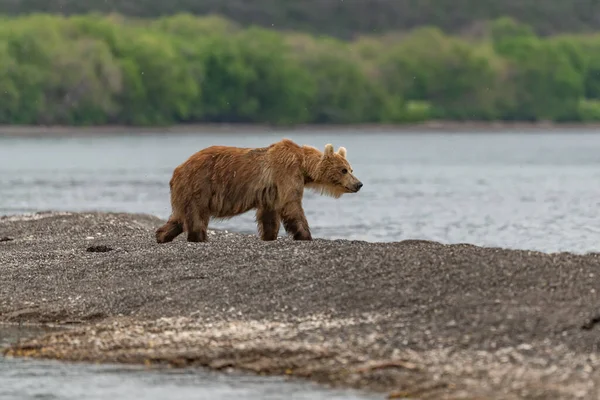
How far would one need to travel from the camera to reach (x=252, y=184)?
17.6 m

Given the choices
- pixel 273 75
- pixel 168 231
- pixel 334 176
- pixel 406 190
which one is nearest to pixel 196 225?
pixel 168 231

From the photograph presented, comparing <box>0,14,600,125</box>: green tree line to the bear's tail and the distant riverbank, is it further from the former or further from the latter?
the bear's tail

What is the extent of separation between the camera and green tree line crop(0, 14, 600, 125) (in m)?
117

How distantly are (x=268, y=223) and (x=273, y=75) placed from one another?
12148cm

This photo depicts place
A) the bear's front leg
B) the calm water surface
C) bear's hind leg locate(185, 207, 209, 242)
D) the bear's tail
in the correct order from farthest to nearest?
the calm water surface
the bear's tail
bear's hind leg locate(185, 207, 209, 242)
the bear's front leg

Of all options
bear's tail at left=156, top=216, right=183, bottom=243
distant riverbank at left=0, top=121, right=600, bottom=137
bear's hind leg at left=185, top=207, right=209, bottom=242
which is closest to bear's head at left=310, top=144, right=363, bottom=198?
bear's hind leg at left=185, top=207, right=209, bottom=242

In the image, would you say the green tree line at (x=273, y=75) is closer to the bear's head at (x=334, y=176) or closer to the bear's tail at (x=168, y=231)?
the bear's tail at (x=168, y=231)

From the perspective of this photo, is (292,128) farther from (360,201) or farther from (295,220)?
(295,220)

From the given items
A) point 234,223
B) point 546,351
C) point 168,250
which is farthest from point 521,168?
point 546,351

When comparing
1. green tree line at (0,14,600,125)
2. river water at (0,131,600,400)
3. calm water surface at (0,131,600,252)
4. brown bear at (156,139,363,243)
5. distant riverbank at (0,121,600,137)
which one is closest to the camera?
river water at (0,131,600,400)

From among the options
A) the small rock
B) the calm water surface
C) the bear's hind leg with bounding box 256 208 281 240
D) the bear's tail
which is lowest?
the calm water surface

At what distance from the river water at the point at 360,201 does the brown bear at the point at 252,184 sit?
4.35 m

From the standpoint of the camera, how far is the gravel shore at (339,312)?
11250 mm

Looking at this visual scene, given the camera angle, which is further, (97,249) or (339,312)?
(97,249)
